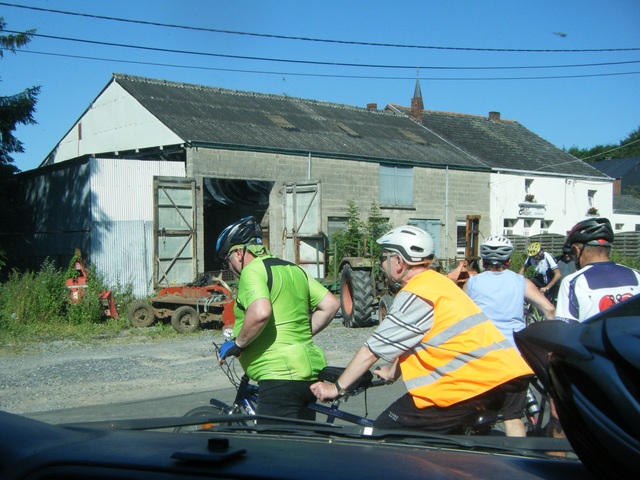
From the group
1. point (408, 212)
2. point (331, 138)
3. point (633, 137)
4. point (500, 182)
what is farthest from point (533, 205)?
point (633, 137)

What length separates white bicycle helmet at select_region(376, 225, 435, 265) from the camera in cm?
392

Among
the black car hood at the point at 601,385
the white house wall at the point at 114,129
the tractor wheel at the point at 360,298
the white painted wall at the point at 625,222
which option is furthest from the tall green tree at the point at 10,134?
the white painted wall at the point at 625,222

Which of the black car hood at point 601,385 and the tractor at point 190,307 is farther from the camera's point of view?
the tractor at point 190,307

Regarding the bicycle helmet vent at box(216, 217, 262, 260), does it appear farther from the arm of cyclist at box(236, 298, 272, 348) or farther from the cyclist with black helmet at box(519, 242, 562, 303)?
the cyclist with black helmet at box(519, 242, 562, 303)

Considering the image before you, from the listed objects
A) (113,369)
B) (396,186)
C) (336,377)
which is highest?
(396,186)

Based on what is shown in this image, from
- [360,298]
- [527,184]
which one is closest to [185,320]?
[360,298]

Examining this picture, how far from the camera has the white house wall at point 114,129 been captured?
84.9 feet

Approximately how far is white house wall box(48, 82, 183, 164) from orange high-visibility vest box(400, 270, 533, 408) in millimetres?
21368

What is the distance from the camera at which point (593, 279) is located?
15.8 feet

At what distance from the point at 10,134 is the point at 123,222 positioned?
20.1ft

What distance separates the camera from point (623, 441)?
1559 mm

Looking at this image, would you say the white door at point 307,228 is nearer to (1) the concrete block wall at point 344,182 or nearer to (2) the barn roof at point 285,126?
(1) the concrete block wall at point 344,182

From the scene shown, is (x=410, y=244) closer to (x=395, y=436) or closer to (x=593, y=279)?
(x=395, y=436)

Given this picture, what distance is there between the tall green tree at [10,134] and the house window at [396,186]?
1282 cm
